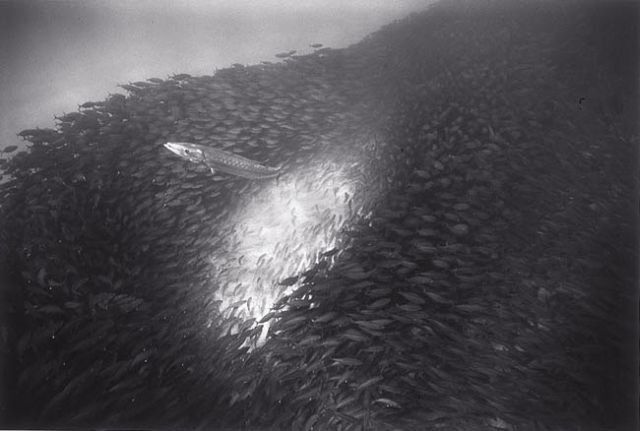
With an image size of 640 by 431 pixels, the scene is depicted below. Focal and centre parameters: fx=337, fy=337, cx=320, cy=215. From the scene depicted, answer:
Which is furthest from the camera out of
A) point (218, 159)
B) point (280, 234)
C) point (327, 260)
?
point (280, 234)

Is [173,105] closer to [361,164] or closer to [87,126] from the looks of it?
[87,126]

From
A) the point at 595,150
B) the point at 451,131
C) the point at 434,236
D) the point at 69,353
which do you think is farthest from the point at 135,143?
the point at 595,150

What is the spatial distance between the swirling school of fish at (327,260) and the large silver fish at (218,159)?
0.03m

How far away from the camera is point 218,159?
5.02m

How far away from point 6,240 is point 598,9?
46.6 feet

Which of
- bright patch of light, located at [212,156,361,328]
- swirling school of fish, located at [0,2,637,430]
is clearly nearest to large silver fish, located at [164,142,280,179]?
swirling school of fish, located at [0,2,637,430]

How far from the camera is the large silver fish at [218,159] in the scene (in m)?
4.64

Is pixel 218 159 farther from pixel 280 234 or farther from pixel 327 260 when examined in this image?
pixel 327 260

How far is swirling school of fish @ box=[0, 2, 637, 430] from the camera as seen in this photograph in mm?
3279

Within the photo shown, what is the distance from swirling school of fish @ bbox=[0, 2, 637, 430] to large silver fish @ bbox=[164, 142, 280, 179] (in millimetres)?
33

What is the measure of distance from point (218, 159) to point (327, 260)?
2.22m

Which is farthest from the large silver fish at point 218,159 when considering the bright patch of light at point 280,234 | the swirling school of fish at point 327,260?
the bright patch of light at point 280,234

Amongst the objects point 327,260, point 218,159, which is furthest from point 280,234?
point 218,159

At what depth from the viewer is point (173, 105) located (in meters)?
6.91
